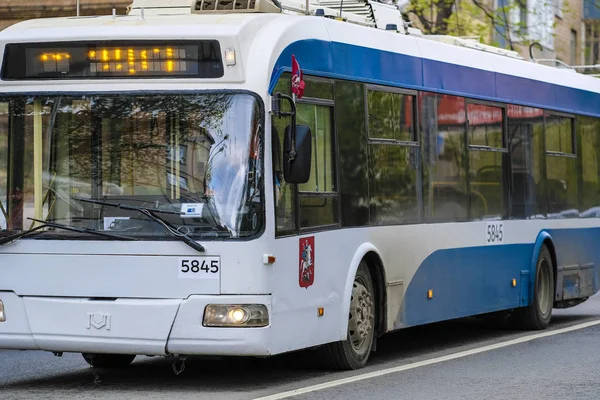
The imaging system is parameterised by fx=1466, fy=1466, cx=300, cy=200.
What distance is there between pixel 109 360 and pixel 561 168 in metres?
6.95

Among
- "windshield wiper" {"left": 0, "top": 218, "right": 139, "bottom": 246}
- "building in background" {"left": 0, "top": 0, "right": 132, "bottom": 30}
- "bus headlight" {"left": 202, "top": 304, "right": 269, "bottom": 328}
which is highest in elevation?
"building in background" {"left": 0, "top": 0, "right": 132, "bottom": 30}

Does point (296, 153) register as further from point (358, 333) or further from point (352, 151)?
point (358, 333)

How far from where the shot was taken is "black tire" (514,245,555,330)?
1611cm

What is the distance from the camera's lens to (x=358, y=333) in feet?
38.4

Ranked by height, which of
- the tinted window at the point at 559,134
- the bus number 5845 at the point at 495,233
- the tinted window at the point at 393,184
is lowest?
the bus number 5845 at the point at 495,233

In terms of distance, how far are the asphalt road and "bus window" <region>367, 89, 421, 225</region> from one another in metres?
1.31

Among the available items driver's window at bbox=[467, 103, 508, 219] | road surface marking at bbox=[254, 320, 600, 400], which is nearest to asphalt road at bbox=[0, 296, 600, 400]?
road surface marking at bbox=[254, 320, 600, 400]

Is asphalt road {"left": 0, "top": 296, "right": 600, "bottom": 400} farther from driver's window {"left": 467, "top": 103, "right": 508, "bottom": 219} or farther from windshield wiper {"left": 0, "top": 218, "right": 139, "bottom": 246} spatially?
driver's window {"left": 467, "top": 103, "right": 508, "bottom": 219}

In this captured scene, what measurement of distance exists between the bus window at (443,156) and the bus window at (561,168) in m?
2.66

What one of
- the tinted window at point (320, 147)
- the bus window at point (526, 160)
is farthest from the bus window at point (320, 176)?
the bus window at point (526, 160)

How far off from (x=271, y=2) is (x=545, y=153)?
6.14 m

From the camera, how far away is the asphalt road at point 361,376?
1012cm

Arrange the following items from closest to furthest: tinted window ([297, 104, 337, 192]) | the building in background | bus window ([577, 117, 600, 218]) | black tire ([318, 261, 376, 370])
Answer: tinted window ([297, 104, 337, 192])
black tire ([318, 261, 376, 370])
bus window ([577, 117, 600, 218])
the building in background

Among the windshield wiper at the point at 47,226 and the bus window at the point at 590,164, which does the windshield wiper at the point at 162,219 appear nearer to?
the windshield wiper at the point at 47,226
